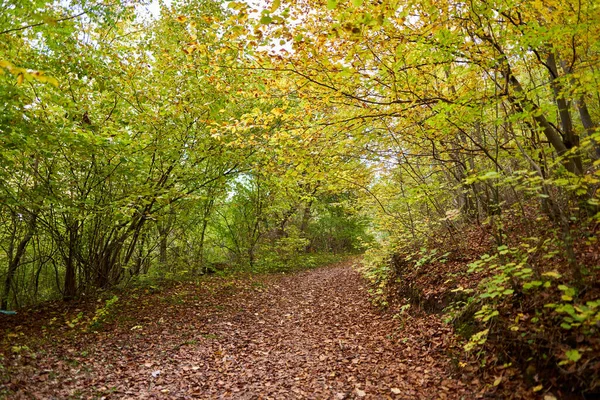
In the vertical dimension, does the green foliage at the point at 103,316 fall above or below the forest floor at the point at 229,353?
above

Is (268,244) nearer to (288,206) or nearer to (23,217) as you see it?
(288,206)

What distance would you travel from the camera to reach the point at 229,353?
604 centimetres

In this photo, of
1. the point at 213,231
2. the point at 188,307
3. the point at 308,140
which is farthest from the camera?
the point at 213,231

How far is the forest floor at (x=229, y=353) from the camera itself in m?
4.44

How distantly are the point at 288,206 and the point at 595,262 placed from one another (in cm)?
1214

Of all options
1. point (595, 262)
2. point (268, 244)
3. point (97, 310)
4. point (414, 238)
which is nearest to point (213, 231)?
point (268, 244)

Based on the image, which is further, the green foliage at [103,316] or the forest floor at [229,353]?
the green foliage at [103,316]

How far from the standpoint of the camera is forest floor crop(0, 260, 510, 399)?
4.44m

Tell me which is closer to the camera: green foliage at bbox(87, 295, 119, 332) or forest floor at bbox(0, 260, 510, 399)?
forest floor at bbox(0, 260, 510, 399)

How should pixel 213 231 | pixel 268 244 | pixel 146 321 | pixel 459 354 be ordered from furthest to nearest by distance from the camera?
pixel 268 244 → pixel 213 231 → pixel 146 321 → pixel 459 354

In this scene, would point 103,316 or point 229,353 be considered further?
point 103,316

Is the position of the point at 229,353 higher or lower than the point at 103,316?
lower

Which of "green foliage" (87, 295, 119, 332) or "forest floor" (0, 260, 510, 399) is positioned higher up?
"green foliage" (87, 295, 119, 332)

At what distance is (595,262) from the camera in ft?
12.9
